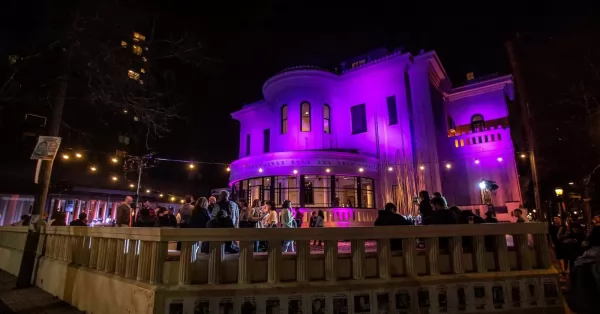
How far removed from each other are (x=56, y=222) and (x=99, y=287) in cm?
690

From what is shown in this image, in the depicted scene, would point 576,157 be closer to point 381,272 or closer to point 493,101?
point 493,101

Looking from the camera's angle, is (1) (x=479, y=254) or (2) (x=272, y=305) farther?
(1) (x=479, y=254)

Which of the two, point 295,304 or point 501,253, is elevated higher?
point 501,253

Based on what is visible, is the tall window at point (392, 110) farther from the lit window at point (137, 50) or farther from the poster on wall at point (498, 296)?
the poster on wall at point (498, 296)

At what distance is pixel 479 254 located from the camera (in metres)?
4.71

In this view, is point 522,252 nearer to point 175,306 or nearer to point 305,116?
point 175,306

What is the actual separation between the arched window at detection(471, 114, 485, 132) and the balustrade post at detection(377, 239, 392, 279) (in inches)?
862

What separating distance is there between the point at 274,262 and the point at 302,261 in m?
0.36

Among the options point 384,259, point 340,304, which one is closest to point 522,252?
point 384,259

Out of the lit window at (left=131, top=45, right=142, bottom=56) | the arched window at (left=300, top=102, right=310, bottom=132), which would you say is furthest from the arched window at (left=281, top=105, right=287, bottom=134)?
the lit window at (left=131, top=45, right=142, bottom=56)

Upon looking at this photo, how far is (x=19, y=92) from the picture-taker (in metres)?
9.31

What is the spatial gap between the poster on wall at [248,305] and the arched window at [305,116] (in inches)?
727

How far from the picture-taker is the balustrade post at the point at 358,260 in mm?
4234

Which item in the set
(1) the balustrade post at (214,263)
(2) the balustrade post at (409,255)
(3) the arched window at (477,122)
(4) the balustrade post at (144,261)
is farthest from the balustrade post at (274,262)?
(3) the arched window at (477,122)
